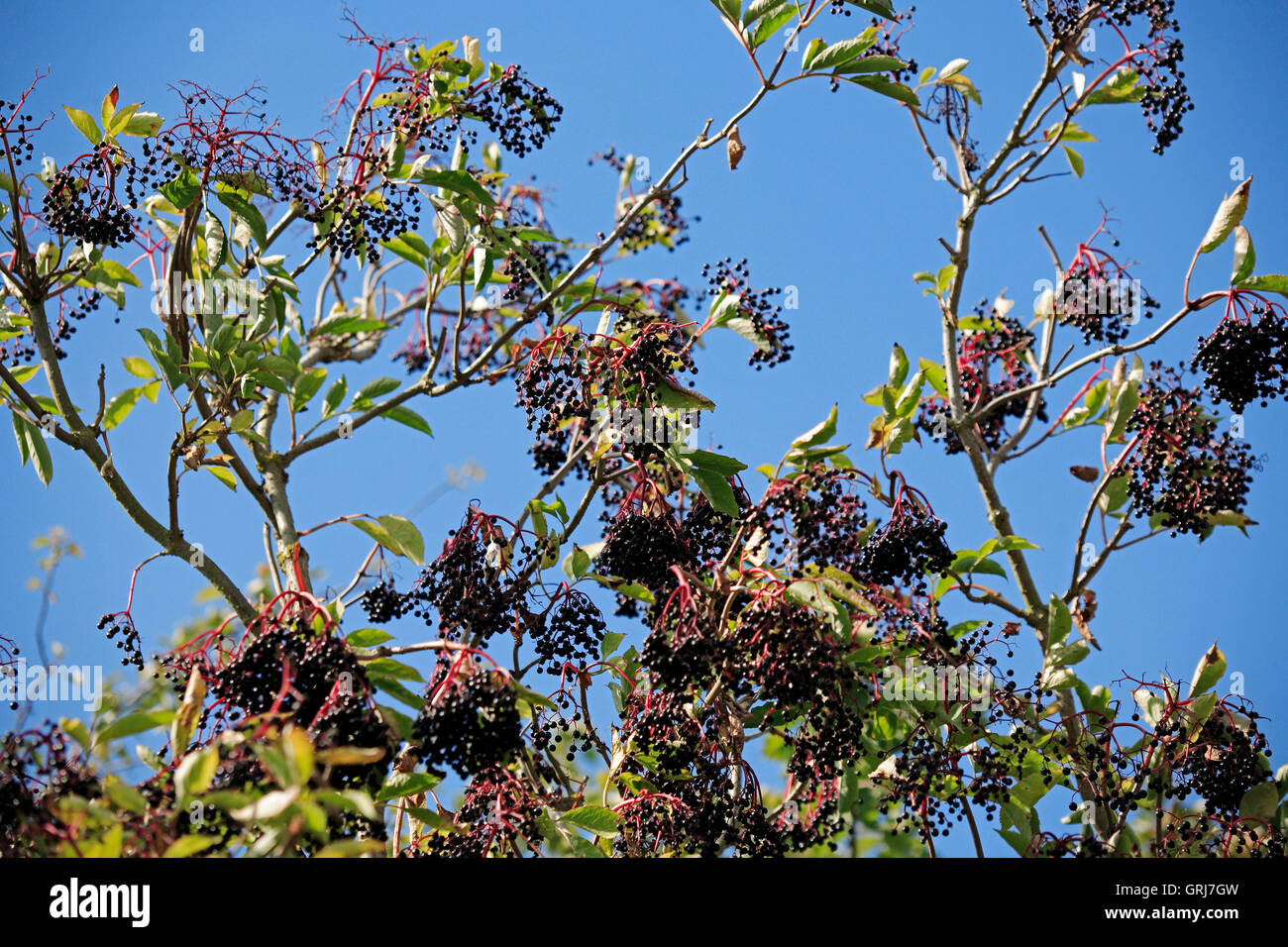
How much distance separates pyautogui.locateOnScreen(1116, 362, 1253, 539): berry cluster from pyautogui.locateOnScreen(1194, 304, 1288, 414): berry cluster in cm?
23

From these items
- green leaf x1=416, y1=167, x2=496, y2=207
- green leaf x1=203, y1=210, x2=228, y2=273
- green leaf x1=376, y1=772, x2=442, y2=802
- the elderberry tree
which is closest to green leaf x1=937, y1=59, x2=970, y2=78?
the elderberry tree

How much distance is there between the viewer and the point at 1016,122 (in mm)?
4703

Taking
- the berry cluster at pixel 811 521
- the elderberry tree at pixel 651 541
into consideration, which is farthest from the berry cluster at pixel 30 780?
the berry cluster at pixel 811 521

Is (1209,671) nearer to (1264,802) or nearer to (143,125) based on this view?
(1264,802)

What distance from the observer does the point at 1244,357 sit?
419cm

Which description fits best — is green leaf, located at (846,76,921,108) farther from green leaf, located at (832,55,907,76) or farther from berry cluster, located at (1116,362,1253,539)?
berry cluster, located at (1116,362,1253,539)

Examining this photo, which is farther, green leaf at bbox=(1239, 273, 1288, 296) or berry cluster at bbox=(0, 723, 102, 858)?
green leaf at bbox=(1239, 273, 1288, 296)

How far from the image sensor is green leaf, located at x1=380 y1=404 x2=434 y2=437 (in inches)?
172

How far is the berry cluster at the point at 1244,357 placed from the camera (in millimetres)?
4168

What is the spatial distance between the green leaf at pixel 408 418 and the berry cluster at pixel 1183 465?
278 centimetres

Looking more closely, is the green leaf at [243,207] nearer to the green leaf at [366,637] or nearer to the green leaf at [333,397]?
the green leaf at [333,397]

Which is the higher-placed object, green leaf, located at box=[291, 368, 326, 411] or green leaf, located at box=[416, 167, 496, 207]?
green leaf, located at box=[416, 167, 496, 207]
